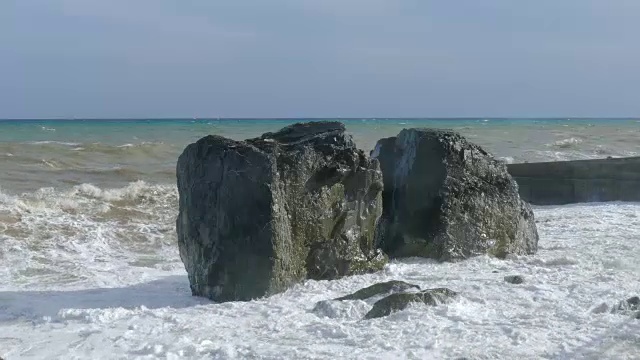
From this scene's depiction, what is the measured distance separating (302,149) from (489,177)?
2.83 metres

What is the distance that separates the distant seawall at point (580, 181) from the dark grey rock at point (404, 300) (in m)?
9.35

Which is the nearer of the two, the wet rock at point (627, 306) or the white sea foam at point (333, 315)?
the white sea foam at point (333, 315)

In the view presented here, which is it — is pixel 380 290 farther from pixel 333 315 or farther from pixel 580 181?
pixel 580 181

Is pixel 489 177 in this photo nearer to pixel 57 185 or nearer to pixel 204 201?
pixel 204 201

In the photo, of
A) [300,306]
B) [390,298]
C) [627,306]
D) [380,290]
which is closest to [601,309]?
[627,306]

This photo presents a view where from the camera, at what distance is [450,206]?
8.68 m

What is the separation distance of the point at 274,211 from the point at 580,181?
9.84m

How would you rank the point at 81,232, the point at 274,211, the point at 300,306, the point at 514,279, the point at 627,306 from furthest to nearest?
the point at 81,232, the point at 514,279, the point at 274,211, the point at 300,306, the point at 627,306

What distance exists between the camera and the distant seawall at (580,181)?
14492 millimetres

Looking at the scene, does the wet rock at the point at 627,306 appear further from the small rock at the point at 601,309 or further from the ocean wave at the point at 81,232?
the ocean wave at the point at 81,232

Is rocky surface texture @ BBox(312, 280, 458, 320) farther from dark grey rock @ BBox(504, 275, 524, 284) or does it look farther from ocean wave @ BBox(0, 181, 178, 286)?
ocean wave @ BBox(0, 181, 178, 286)

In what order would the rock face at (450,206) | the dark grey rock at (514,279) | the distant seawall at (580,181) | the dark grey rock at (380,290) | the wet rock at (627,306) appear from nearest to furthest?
1. the wet rock at (627,306)
2. the dark grey rock at (380,290)
3. the dark grey rock at (514,279)
4. the rock face at (450,206)
5. the distant seawall at (580,181)

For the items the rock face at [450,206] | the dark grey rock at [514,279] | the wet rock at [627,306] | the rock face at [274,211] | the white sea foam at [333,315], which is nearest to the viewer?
the white sea foam at [333,315]

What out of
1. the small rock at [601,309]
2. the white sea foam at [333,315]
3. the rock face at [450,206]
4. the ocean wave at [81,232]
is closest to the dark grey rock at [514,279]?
the white sea foam at [333,315]
